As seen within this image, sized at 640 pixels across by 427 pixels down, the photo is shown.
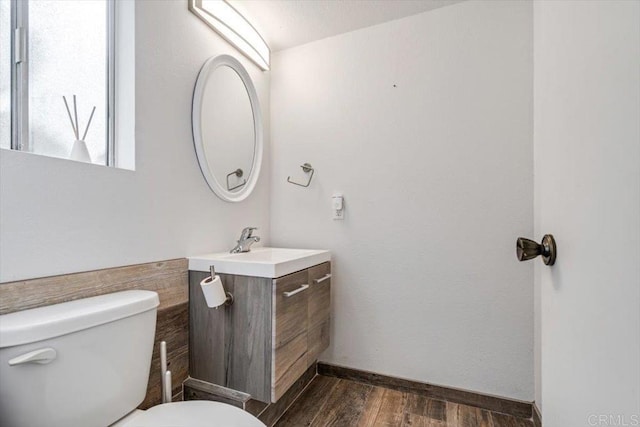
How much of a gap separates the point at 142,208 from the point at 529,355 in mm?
1918

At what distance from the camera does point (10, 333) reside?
0.64 meters

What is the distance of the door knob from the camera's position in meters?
0.54

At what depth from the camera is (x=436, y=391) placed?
1.57m

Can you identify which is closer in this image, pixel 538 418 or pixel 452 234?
pixel 538 418

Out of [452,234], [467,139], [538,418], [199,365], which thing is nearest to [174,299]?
[199,365]

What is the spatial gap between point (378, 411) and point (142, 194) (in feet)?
5.00

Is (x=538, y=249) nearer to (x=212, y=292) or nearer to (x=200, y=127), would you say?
(x=212, y=292)

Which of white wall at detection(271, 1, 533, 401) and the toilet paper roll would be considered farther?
white wall at detection(271, 1, 533, 401)

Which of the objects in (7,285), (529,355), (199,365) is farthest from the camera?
(529,355)

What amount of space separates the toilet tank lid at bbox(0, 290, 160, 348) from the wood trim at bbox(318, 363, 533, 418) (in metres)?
1.27

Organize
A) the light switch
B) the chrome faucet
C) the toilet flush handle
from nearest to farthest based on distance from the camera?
the toilet flush handle, the chrome faucet, the light switch

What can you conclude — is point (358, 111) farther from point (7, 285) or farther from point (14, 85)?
point (7, 285)

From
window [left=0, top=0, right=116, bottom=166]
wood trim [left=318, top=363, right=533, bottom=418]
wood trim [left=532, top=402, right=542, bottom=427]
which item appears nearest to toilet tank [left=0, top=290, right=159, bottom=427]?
window [left=0, top=0, right=116, bottom=166]

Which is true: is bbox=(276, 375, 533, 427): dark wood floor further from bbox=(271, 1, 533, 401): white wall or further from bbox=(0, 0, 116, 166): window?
bbox=(0, 0, 116, 166): window
